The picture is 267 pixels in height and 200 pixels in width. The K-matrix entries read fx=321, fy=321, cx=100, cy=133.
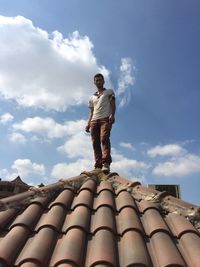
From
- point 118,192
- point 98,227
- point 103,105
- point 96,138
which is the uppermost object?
point 103,105

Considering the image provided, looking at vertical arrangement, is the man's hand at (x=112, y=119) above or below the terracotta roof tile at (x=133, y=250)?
above

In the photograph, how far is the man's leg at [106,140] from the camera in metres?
5.37

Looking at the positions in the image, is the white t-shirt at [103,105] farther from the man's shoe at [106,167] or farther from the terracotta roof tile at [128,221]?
the terracotta roof tile at [128,221]

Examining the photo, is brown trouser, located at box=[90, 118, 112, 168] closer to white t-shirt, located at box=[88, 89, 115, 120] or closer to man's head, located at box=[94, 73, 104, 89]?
white t-shirt, located at box=[88, 89, 115, 120]

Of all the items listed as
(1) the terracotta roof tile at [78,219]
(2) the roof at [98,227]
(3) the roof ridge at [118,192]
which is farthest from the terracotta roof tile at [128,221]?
(3) the roof ridge at [118,192]

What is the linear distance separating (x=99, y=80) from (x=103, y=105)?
1.64ft

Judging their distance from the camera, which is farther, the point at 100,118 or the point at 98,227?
the point at 100,118

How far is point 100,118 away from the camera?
5824 mm

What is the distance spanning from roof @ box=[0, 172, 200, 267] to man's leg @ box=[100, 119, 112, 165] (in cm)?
96

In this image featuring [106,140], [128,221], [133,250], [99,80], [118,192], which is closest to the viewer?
[133,250]

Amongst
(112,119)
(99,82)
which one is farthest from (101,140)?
(99,82)

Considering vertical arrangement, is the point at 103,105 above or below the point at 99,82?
below

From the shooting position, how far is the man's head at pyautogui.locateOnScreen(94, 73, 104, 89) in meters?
5.92

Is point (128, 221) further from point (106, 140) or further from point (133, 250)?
point (106, 140)
